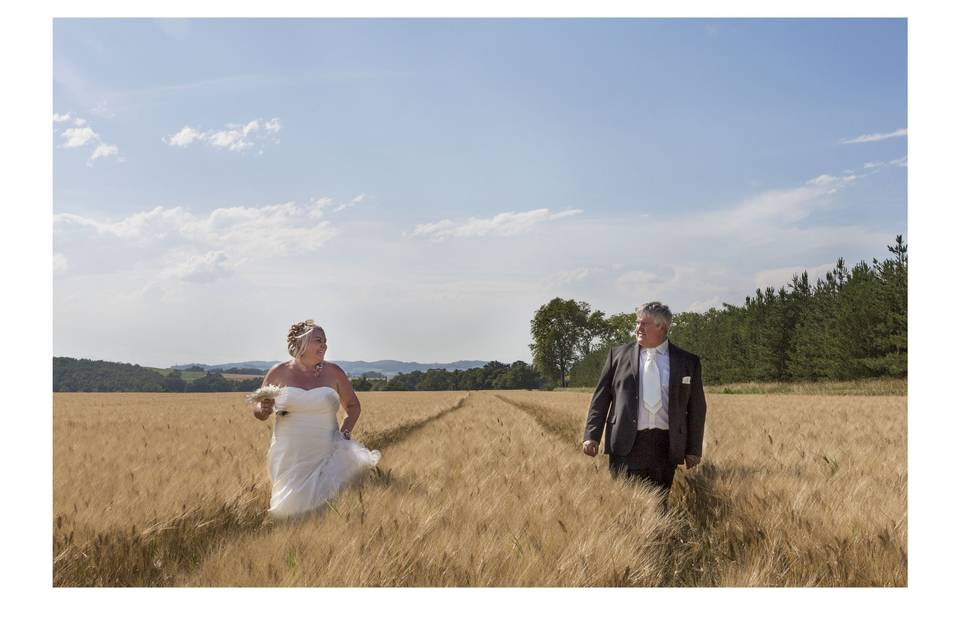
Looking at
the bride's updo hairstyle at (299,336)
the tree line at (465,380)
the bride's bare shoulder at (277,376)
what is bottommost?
the tree line at (465,380)

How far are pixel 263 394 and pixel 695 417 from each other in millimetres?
3313

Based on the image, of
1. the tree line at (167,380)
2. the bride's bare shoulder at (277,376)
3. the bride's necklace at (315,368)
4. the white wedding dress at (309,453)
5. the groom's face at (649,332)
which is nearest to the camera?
the groom's face at (649,332)

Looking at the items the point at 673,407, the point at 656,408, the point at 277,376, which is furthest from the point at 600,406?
the point at 277,376

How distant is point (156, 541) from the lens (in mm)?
3795

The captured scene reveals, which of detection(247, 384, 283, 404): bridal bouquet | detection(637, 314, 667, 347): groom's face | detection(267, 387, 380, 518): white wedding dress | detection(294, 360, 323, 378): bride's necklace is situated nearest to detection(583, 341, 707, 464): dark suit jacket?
detection(637, 314, 667, 347): groom's face

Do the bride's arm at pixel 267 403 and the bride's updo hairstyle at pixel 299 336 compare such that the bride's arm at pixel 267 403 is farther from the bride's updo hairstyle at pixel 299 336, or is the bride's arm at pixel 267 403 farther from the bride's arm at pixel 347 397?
the bride's arm at pixel 347 397

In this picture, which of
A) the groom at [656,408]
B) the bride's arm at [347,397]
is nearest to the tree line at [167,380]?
the bride's arm at [347,397]

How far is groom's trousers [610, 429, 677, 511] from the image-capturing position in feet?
15.5

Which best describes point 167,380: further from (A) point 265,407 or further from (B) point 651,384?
(B) point 651,384

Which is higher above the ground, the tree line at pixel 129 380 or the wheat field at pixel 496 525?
the wheat field at pixel 496 525

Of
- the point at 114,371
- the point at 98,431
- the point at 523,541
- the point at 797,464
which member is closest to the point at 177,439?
the point at 98,431

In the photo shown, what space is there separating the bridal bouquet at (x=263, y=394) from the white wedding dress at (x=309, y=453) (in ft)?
0.27

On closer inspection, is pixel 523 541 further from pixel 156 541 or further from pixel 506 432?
pixel 506 432

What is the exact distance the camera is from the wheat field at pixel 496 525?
298 centimetres
